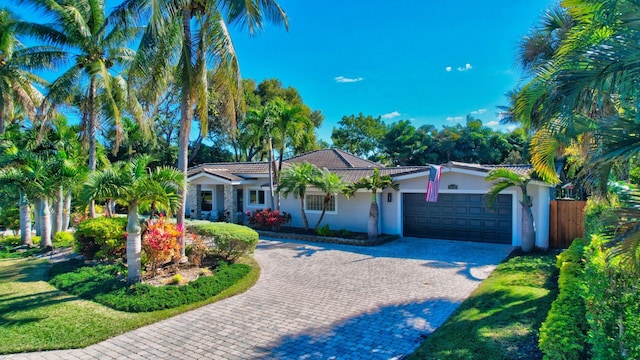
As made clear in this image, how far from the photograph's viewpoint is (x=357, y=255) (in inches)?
538

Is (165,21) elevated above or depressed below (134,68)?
above

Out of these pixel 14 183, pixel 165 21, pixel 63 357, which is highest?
pixel 165 21

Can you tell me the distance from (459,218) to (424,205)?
1.63 m

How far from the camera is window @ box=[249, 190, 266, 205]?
2231 cm

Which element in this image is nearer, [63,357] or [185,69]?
[63,357]

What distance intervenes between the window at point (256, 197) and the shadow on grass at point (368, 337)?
15.4 m

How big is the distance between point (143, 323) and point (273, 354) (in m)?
3.06

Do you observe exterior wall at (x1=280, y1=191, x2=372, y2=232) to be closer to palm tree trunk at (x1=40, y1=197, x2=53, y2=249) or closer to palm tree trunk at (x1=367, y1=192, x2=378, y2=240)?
palm tree trunk at (x1=367, y1=192, x2=378, y2=240)

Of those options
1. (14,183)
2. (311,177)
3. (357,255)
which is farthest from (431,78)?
(14,183)

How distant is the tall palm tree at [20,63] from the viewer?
14711 millimetres

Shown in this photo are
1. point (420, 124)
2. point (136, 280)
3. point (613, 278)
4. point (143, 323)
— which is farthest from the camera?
point (420, 124)

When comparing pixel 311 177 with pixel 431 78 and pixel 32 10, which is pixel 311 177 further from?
pixel 431 78

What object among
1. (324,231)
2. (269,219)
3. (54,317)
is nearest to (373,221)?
(324,231)

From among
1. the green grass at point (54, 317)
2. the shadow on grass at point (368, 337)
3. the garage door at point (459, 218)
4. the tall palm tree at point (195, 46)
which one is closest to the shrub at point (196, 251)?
the tall palm tree at point (195, 46)
